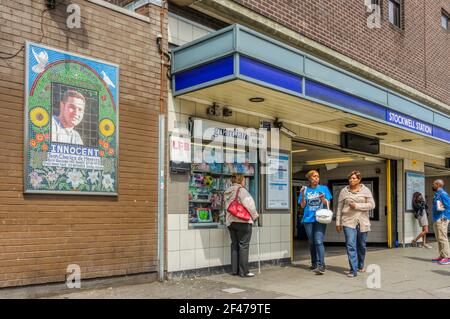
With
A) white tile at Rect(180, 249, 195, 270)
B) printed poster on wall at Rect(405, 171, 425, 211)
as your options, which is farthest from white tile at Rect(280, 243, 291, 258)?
printed poster on wall at Rect(405, 171, 425, 211)

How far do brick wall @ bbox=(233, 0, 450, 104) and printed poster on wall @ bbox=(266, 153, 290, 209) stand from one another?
280 centimetres

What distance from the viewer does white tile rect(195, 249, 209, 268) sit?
26.5 ft

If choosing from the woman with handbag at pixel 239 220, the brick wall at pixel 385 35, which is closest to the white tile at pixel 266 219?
the woman with handbag at pixel 239 220

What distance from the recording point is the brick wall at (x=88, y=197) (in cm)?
600

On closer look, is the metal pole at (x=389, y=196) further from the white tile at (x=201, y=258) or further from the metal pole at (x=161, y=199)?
the metal pole at (x=161, y=199)

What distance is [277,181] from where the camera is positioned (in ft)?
32.2

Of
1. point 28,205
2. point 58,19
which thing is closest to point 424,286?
point 28,205

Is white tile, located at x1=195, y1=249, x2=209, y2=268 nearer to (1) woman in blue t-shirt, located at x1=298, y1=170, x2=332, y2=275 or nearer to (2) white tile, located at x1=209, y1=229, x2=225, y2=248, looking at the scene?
(2) white tile, located at x1=209, y1=229, x2=225, y2=248

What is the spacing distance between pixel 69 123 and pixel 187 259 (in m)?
2.90

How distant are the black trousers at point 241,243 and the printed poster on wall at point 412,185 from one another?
8.06 metres

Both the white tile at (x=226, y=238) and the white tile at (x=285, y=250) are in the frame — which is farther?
the white tile at (x=285, y=250)

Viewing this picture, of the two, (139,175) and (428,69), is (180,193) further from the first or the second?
(428,69)

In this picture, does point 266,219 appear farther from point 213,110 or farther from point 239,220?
point 213,110

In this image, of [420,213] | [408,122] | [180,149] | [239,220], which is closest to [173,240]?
[239,220]
